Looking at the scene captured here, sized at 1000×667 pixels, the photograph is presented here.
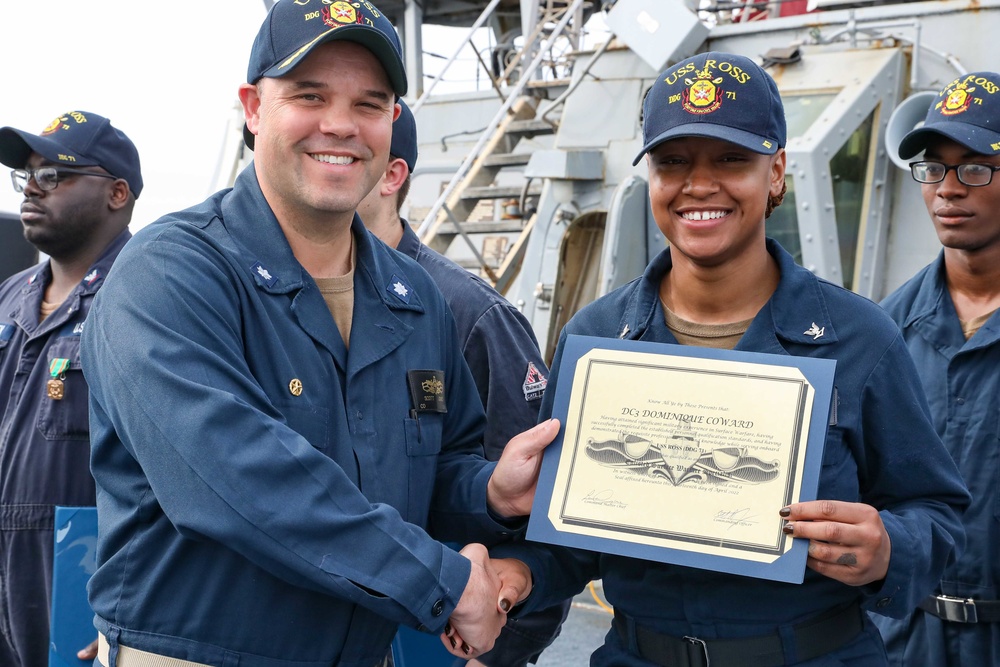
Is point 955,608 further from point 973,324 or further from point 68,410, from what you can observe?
point 68,410

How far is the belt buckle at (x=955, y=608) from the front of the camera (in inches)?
115

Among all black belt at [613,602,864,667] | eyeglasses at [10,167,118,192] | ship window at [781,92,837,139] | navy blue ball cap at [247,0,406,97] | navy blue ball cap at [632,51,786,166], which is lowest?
black belt at [613,602,864,667]

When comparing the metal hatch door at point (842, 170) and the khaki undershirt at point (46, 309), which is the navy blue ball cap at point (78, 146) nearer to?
the khaki undershirt at point (46, 309)

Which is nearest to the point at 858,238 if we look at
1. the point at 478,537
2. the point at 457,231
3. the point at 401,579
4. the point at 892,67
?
the point at 892,67

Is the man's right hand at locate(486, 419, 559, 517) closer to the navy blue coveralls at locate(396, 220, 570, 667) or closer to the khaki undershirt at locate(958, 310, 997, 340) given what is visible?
the navy blue coveralls at locate(396, 220, 570, 667)

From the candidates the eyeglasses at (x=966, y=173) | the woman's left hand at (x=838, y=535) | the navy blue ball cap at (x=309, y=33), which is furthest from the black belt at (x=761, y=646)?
the eyeglasses at (x=966, y=173)

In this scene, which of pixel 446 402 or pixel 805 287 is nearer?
pixel 805 287

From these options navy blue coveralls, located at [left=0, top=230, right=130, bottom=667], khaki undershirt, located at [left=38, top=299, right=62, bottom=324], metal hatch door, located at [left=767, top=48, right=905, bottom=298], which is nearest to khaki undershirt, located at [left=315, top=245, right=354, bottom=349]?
navy blue coveralls, located at [left=0, top=230, right=130, bottom=667]

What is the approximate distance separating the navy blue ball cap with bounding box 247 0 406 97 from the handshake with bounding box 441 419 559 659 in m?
0.84

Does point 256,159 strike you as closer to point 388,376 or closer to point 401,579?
point 388,376

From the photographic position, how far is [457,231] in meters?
8.16

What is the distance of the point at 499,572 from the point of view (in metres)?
2.26

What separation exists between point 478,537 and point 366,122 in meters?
0.98

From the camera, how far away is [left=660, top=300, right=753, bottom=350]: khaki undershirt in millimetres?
2250
